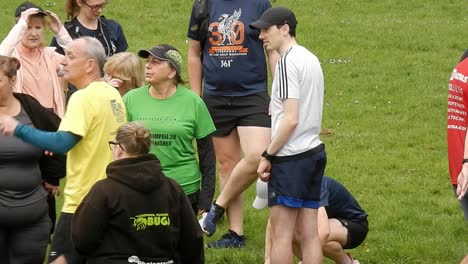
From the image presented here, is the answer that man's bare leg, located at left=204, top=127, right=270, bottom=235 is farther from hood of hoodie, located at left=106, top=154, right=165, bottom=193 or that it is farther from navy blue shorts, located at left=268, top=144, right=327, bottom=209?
hood of hoodie, located at left=106, top=154, right=165, bottom=193

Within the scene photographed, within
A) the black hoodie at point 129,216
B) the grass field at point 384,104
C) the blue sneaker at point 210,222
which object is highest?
the black hoodie at point 129,216

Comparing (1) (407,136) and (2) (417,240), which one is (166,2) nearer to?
(1) (407,136)

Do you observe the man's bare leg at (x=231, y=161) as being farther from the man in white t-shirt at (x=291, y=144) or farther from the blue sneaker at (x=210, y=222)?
the man in white t-shirt at (x=291, y=144)

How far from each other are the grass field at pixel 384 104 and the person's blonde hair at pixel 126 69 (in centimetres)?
182

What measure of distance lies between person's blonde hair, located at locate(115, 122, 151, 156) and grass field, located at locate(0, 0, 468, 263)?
3.01 m

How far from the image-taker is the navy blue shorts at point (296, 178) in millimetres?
7641

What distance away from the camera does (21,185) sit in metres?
6.98

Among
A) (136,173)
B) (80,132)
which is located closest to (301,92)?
(80,132)

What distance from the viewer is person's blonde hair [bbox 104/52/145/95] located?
7.58 meters

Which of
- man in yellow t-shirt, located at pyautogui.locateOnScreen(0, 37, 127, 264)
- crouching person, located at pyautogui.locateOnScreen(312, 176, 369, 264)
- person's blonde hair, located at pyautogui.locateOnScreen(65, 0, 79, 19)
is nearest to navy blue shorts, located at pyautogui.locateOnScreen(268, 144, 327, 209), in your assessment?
crouching person, located at pyautogui.locateOnScreen(312, 176, 369, 264)

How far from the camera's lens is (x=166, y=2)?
22219 millimetres

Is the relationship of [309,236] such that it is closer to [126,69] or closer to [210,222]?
[210,222]

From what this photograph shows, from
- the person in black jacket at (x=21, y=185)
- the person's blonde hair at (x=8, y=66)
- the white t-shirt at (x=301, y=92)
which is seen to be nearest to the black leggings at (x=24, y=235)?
the person in black jacket at (x=21, y=185)

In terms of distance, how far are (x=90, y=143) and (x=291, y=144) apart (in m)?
1.68
